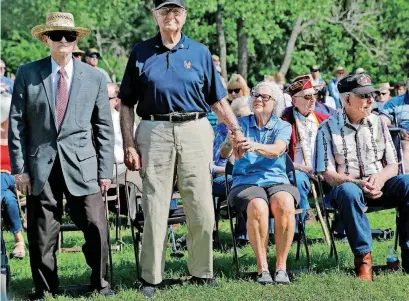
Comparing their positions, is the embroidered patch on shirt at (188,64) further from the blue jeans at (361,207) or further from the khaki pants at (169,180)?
the blue jeans at (361,207)

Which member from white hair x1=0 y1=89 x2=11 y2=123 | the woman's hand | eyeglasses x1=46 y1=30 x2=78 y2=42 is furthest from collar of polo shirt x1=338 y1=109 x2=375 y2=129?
white hair x1=0 y1=89 x2=11 y2=123

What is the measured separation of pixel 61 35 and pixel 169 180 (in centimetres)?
140

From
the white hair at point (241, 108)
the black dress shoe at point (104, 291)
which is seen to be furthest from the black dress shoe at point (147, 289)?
the white hair at point (241, 108)

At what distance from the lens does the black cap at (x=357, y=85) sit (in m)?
7.33

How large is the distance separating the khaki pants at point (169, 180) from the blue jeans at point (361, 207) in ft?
3.85

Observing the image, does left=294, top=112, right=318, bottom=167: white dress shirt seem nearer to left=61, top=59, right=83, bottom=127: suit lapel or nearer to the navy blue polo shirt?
the navy blue polo shirt

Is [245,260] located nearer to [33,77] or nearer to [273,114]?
[273,114]

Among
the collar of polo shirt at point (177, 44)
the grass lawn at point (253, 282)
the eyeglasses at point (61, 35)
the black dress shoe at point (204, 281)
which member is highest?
the eyeglasses at point (61, 35)

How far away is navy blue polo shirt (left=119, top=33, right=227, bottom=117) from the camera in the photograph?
6484 millimetres

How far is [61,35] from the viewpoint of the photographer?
21.1 feet

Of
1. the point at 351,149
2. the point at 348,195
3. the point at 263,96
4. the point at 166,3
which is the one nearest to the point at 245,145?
the point at 263,96

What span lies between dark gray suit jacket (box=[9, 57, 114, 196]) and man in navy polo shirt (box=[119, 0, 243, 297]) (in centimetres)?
32

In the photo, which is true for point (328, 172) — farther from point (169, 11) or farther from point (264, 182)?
point (169, 11)

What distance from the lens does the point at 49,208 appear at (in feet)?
21.2
